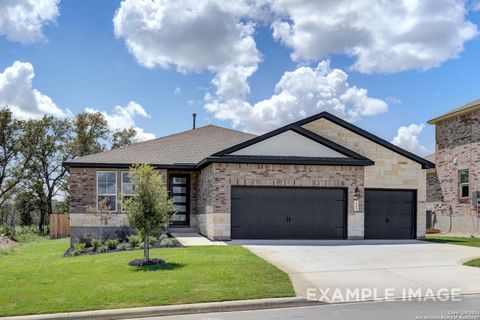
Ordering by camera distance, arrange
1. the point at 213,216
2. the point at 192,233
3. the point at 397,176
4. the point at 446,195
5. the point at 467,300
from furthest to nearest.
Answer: the point at 446,195 → the point at 192,233 → the point at 397,176 → the point at 213,216 → the point at 467,300

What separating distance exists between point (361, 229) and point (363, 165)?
277 centimetres

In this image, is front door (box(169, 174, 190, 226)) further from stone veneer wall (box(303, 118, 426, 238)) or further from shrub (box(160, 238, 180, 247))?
stone veneer wall (box(303, 118, 426, 238))

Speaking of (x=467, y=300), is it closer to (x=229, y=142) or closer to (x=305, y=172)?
→ (x=305, y=172)

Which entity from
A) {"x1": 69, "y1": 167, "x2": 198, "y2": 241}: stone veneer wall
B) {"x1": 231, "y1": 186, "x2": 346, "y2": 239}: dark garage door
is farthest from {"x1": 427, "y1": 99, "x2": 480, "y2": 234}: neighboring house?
{"x1": 69, "y1": 167, "x2": 198, "y2": 241}: stone veneer wall

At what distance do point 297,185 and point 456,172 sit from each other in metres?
14.1

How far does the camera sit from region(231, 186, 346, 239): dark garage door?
757 inches

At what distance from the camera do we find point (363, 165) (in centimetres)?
1997

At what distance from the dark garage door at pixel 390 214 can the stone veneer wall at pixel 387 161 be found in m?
0.34

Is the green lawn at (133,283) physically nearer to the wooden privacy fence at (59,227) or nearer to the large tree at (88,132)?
the wooden privacy fence at (59,227)

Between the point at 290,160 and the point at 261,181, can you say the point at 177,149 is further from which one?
the point at 290,160

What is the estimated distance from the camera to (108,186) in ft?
72.1

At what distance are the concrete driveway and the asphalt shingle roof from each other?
6.49 m

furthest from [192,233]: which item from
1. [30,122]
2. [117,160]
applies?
[30,122]

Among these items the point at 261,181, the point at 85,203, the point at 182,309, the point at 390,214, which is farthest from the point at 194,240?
the point at 182,309
